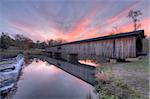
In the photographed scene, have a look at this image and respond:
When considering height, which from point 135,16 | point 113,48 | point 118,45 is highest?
point 135,16

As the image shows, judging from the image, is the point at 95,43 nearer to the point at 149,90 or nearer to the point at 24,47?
the point at 149,90

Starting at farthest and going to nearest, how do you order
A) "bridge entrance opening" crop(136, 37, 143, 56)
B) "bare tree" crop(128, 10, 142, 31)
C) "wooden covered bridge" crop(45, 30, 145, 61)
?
"bare tree" crop(128, 10, 142, 31) → "bridge entrance opening" crop(136, 37, 143, 56) → "wooden covered bridge" crop(45, 30, 145, 61)

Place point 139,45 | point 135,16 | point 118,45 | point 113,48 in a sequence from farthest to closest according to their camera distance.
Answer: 1. point 135,16
2. point 113,48
3. point 139,45
4. point 118,45

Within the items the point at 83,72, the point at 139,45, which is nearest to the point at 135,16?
the point at 139,45

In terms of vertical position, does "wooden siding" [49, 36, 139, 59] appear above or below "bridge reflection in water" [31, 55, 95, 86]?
above

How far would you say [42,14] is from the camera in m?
20.4

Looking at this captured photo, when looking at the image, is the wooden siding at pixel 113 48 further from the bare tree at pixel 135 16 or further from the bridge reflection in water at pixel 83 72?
the bare tree at pixel 135 16

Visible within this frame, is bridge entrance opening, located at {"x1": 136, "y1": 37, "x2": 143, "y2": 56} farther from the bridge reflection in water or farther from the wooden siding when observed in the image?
the bridge reflection in water

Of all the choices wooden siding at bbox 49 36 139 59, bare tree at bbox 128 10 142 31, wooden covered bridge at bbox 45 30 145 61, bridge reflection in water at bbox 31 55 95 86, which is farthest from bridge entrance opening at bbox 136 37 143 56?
bare tree at bbox 128 10 142 31

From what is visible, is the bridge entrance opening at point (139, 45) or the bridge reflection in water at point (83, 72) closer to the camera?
the bridge reflection in water at point (83, 72)

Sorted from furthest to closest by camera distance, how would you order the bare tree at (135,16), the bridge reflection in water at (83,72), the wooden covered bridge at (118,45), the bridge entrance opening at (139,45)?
1. the bare tree at (135,16)
2. the bridge entrance opening at (139,45)
3. the wooden covered bridge at (118,45)
4. the bridge reflection in water at (83,72)

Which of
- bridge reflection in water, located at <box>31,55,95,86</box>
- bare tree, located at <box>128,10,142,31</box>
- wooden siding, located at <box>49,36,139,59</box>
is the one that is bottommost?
bridge reflection in water, located at <box>31,55,95,86</box>

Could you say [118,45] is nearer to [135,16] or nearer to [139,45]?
[139,45]

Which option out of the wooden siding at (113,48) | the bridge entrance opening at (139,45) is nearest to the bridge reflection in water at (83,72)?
the wooden siding at (113,48)
